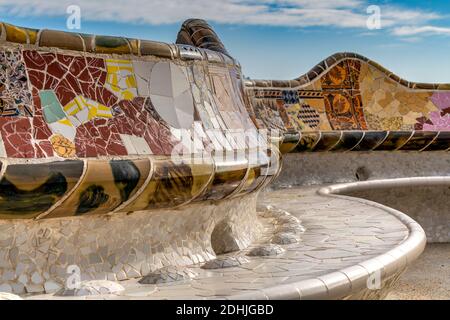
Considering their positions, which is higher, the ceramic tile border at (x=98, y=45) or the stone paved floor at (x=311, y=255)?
the ceramic tile border at (x=98, y=45)

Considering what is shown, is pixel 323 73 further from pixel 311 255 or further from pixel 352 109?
pixel 311 255

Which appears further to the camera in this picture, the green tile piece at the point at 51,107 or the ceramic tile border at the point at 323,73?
the ceramic tile border at the point at 323,73

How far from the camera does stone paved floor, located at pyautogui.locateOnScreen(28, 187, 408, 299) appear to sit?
291 centimetres

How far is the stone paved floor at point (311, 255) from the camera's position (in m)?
2.91

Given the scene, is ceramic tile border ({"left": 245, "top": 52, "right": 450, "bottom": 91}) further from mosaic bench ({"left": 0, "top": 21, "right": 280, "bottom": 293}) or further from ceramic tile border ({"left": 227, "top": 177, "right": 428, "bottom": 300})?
mosaic bench ({"left": 0, "top": 21, "right": 280, "bottom": 293})

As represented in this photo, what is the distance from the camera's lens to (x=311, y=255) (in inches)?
143

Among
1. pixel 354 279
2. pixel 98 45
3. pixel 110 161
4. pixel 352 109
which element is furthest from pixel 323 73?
pixel 110 161

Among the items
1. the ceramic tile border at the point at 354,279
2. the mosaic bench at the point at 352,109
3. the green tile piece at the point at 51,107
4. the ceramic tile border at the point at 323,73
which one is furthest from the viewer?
the ceramic tile border at the point at 323,73

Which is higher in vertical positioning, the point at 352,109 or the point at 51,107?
the point at 51,107

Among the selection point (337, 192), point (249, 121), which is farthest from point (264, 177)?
point (337, 192)

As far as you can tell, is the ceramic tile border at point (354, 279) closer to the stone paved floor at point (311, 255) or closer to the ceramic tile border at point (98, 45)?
the stone paved floor at point (311, 255)

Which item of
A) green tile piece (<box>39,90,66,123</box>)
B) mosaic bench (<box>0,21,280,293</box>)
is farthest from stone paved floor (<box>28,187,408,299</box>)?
green tile piece (<box>39,90,66,123</box>)

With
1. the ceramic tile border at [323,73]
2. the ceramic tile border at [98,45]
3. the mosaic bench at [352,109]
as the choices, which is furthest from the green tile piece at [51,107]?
the ceramic tile border at [323,73]
